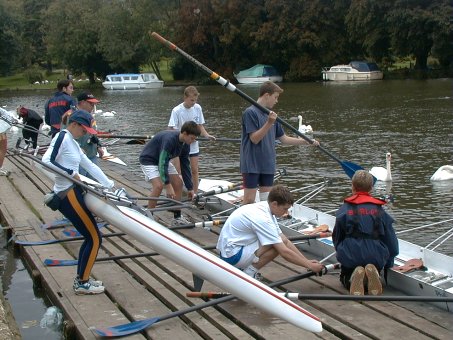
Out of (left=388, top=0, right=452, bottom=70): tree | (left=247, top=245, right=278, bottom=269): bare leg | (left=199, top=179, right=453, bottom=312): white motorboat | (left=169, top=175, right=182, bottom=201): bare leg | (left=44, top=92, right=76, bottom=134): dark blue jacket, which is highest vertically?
(left=388, top=0, right=452, bottom=70): tree

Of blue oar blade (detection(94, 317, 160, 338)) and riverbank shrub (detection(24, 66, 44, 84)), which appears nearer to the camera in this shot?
blue oar blade (detection(94, 317, 160, 338))

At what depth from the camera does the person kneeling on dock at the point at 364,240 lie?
678 centimetres

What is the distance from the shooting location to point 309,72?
6506 centimetres

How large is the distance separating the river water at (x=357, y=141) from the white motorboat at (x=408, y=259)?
2216mm

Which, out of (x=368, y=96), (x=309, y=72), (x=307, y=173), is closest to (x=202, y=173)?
(x=307, y=173)

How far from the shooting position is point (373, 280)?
677 cm

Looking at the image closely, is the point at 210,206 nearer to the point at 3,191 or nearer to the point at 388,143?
the point at 3,191

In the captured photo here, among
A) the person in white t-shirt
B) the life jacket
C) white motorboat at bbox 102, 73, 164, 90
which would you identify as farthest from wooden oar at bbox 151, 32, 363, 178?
white motorboat at bbox 102, 73, 164, 90

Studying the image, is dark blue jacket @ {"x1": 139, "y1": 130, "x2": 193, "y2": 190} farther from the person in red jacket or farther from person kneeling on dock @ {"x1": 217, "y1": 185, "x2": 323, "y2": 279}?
person kneeling on dock @ {"x1": 217, "y1": 185, "x2": 323, "y2": 279}

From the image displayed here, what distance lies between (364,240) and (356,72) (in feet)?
180

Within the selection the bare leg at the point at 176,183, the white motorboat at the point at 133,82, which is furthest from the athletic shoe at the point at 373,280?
the white motorboat at the point at 133,82

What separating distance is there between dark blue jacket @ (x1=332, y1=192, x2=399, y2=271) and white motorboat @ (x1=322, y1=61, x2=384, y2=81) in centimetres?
5423

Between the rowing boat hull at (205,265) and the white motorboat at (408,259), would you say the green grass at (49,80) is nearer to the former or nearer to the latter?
the white motorboat at (408,259)

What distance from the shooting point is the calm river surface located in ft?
47.1
